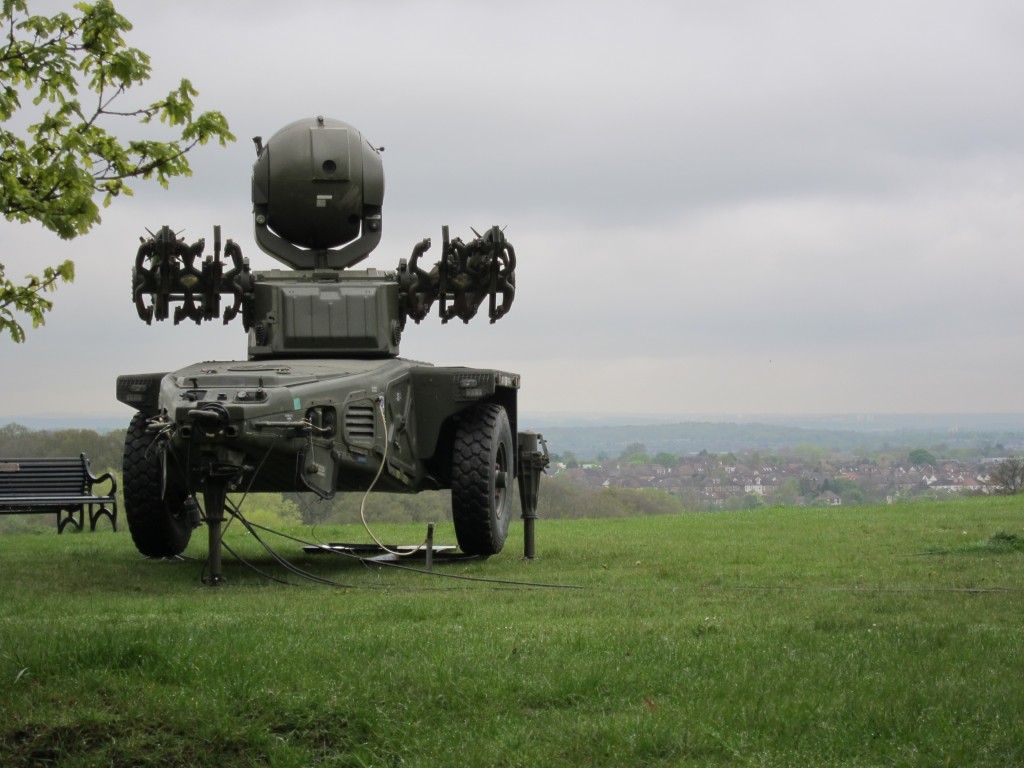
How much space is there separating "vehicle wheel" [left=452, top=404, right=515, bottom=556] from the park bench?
656 centimetres

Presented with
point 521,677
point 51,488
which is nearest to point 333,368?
point 521,677

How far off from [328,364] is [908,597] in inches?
196

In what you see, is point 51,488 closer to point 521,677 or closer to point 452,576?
point 452,576

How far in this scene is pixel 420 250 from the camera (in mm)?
13695

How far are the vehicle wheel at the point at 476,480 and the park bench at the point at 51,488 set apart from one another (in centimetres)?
656

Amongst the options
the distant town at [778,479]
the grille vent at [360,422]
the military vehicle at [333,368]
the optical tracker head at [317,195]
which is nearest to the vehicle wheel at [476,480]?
the military vehicle at [333,368]

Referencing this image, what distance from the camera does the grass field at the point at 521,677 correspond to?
5.91 meters

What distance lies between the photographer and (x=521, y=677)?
665cm

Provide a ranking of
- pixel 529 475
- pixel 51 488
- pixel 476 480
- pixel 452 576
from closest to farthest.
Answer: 1. pixel 452 576
2. pixel 476 480
3. pixel 529 475
4. pixel 51 488

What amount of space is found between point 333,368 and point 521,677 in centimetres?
556

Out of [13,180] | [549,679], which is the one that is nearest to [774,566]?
[549,679]

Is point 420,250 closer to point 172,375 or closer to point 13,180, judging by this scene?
point 172,375

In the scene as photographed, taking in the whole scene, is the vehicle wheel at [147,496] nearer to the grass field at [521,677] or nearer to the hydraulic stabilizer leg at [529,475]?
the grass field at [521,677]

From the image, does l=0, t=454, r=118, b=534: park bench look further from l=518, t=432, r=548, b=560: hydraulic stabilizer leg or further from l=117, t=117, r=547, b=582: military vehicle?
l=518, t=432, r=548, b=560: hydraulic stabilizer leg
